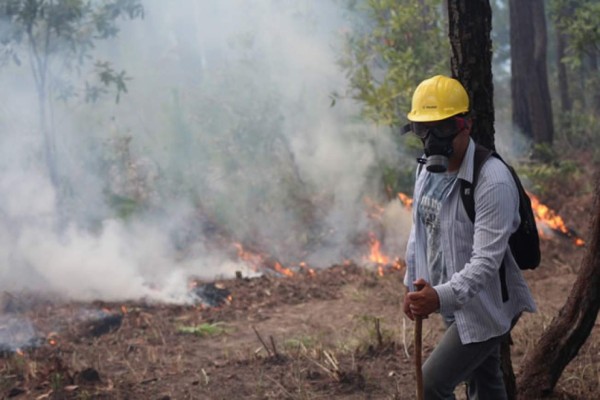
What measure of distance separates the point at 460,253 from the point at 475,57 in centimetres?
144

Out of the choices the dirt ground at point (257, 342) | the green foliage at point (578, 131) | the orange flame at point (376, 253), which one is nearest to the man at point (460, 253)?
the dirt ground at point (257, 342)

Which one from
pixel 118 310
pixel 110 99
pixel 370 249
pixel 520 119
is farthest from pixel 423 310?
pixel 110 99

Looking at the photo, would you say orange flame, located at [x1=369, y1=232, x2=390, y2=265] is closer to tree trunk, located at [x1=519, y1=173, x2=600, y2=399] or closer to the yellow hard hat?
tree trunk, located at [x1=519, y1=173, x2=600, y2=399]

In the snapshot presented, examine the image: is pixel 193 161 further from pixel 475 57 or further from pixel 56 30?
pixel 475 57

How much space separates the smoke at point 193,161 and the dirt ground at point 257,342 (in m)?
0.87

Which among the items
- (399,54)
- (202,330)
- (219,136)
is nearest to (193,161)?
(219,136)

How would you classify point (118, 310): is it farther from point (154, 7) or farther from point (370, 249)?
point (154, 7)

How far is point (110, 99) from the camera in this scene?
17.4 meters

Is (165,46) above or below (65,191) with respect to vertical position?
above

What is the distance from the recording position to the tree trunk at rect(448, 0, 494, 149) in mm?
4152

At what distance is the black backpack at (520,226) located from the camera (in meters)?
3.19

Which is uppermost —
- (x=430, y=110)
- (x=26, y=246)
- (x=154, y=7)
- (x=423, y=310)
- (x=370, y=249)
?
(x=154, y=7)

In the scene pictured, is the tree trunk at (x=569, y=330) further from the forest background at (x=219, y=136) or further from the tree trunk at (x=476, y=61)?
the forest background at (x=219, y=136)

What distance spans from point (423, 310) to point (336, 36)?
1377 cm
